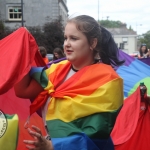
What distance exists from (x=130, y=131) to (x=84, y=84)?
1374 mm

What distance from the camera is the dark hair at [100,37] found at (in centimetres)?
281

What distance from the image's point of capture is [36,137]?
92.1 inches

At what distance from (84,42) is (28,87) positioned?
0.44m

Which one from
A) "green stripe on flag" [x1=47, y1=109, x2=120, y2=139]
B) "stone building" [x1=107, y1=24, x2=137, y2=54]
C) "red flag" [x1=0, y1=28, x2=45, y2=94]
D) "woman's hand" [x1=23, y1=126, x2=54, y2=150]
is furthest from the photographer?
"stone building" [x1=107, y1=24, x2=137, y2=54]

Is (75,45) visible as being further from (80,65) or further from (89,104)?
(89,104)

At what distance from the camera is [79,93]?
2.66 metres

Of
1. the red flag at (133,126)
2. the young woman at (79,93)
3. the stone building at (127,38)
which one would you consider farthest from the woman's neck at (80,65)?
the stone building at (127,38)

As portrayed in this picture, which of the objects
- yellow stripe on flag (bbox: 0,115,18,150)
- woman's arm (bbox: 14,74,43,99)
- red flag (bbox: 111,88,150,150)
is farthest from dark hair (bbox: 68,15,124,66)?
red flag (bbox: 111,88,150,150)

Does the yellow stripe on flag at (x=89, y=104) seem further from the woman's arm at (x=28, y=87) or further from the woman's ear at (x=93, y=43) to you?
the woman's ear at (x=93, y=43)

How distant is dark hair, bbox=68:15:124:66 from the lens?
9.21ft

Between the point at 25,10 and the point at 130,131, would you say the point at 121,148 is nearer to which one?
the point at 130,131

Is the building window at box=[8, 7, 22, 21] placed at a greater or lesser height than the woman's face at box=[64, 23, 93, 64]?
greater

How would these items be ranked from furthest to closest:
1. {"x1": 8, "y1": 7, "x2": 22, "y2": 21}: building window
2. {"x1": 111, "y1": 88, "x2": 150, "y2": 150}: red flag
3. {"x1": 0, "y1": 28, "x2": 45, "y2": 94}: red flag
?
{"x1": 8, "y1": 7, "x2": 22, "y2": 21}: building window, {"x1": 111, "y1": 88, "x2": 150, "y2": 150}: red flag, {"x1": 0, "y1": 28, "x2": 45, "y2": 94}: red flag

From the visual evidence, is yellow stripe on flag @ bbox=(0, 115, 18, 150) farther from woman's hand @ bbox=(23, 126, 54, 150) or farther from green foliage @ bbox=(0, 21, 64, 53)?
green foliage @ bbox=(0, 21, 64, 53)
